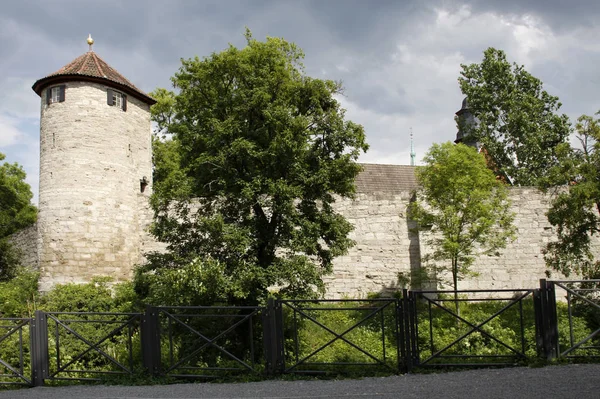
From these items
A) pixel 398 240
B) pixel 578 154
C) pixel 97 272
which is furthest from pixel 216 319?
pixel 578 154

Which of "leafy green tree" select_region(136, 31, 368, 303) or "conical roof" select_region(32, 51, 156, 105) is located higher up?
"conical roof" select_region(32, 51, 156, 105)

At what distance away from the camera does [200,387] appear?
766 cm

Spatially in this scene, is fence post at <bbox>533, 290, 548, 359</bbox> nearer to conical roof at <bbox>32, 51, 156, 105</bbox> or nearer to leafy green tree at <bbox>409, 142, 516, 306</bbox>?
leafy green tree at <bbox>409, 142, 516, 306</bbox>

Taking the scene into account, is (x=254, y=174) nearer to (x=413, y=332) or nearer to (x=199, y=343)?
(x=199, y=343)

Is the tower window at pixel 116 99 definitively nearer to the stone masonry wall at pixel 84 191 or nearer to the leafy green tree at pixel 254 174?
the stone masonry wall at pixel 84 191

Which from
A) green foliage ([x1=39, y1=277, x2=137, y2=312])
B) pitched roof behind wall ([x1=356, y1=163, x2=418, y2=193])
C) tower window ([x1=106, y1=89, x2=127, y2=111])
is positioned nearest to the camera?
green foliage ([x1=39, y1=277, x2=137, y2=312])

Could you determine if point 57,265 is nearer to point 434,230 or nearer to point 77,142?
point 77,142

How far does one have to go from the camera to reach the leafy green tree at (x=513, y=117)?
2366 cm

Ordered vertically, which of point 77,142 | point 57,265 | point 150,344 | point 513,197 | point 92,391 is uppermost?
point 77,142

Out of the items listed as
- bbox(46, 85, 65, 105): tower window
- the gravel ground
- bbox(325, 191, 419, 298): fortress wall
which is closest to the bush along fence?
the gravel ground

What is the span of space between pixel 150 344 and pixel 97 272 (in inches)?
340

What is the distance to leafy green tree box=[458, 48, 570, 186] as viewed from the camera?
23.7m

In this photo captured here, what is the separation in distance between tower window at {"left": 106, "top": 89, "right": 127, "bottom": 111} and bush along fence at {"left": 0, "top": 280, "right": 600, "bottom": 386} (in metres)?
6.53

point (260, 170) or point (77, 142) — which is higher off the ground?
point (77, 142)
